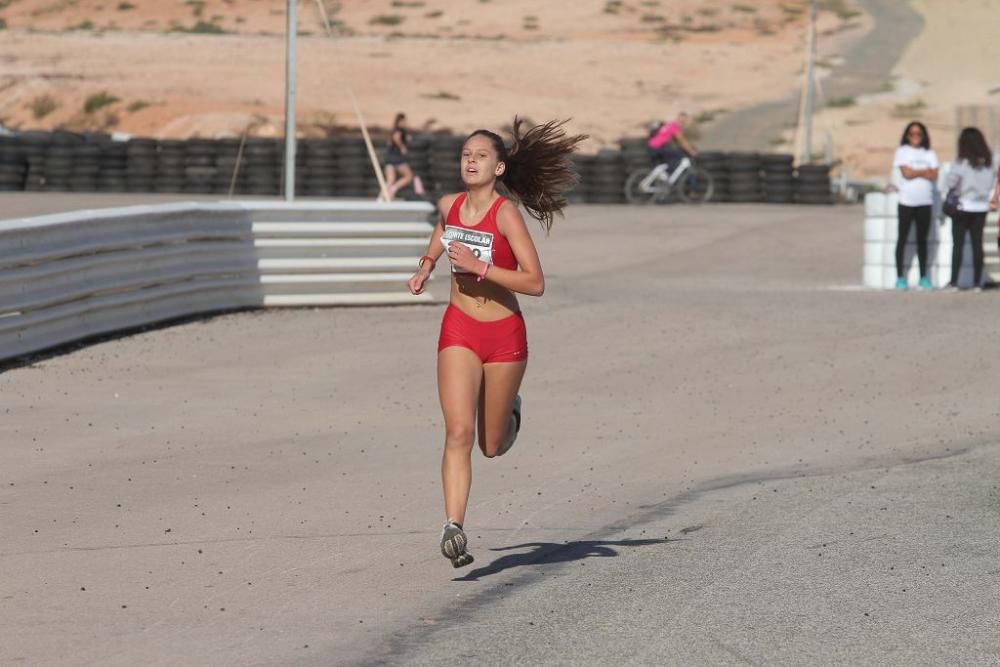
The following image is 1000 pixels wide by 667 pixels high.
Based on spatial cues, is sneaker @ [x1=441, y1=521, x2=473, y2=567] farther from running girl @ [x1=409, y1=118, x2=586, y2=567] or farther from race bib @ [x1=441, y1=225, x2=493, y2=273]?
race bib @ [x1=441, y1=225, x2=493, y2=273]

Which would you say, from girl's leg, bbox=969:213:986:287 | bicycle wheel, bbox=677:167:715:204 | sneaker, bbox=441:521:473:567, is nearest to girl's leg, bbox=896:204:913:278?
girl's leg, bbox=969:213:986:287

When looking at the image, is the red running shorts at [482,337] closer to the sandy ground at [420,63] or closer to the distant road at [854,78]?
the sandy ground at [420,63]

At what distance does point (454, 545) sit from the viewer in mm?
7332

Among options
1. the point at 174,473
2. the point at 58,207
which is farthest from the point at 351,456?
the point at 58,207

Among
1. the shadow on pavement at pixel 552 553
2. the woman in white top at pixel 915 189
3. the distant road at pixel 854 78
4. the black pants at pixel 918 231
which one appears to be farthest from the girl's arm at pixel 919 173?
the distant road at pixel 854 78

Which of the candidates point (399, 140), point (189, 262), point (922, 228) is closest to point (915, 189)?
point (922, 228)

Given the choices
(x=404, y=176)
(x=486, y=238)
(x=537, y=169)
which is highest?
(x=537, y=169)

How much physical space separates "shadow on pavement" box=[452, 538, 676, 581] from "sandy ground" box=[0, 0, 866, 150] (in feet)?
149

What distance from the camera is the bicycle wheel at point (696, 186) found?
3609 cm

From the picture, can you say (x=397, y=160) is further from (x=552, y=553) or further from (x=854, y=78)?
(x=854, y=78)

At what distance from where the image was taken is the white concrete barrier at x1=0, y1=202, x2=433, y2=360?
1479 cm

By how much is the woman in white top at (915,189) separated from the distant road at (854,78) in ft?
116

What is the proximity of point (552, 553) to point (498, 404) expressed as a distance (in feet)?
2.47

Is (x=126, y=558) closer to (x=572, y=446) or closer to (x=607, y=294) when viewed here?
(x=572, y=446)
